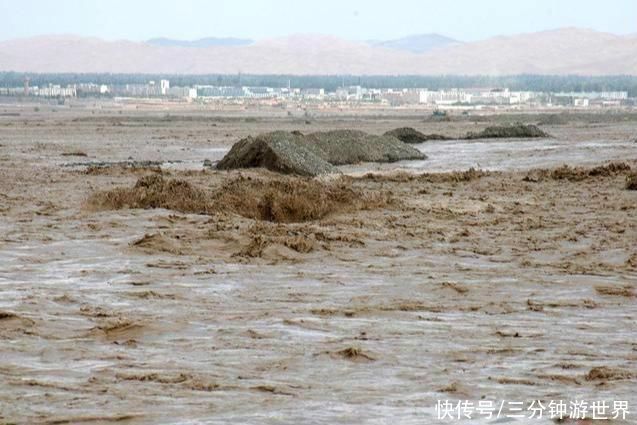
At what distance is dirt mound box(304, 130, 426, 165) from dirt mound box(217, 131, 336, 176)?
9.67ft

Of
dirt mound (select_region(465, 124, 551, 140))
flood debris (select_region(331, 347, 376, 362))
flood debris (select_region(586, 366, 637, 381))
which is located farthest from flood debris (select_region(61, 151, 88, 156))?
flood debris (select_region(586, 366, 637, 381))

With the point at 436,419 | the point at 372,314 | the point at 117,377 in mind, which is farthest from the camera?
the point at 372,314

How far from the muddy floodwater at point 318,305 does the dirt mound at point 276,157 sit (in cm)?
254

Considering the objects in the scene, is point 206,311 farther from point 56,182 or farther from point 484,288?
point 56,182

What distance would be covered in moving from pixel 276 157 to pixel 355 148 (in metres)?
5.62

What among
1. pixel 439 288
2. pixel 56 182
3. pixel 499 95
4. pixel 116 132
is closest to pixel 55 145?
pixel 116 132

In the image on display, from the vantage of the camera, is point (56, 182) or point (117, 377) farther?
point (56, 182)

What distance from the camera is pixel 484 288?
12.1 meters

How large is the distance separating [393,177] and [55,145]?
14.7 meters

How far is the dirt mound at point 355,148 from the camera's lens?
2950 centimetres

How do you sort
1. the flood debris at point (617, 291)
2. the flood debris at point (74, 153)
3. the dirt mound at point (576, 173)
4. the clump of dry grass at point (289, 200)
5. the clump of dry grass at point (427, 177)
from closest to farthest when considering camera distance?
the flood debris at point (617, 291) < the clump of dry grass at point (289, 200) < the dirt mound at point (576, 173) < the clump of dry grass at point (427, 177) < the flood debris at point (74, 153)

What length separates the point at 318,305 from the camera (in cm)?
1118

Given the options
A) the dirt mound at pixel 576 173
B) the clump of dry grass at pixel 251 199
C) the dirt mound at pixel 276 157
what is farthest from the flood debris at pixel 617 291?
the dirt mound at pixel 276 157

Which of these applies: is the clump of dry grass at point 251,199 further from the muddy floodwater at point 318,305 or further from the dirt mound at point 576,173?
the dirt mound at point 576,173
